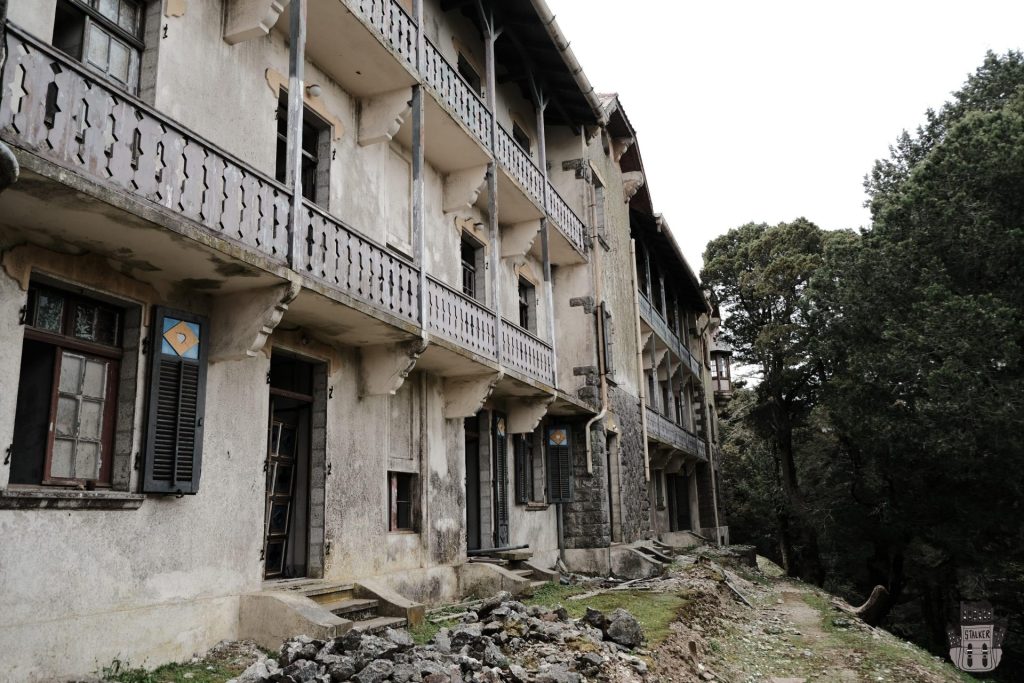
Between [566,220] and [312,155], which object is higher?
[566,220]

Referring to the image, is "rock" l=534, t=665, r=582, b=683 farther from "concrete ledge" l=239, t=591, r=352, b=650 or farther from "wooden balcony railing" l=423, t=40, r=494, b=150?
"wooden balcony railing" l=423, t=40, r=494, b=150

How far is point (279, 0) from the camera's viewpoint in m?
8.39

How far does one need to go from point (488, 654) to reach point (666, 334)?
70.5 ft

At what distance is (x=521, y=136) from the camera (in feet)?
58.4

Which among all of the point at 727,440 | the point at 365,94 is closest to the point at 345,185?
the point at 365,94

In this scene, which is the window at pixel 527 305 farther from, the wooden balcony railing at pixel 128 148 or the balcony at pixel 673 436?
the wooden balcony railing at pixel 128 148

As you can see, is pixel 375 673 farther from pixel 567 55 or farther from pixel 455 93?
pixel 567 55

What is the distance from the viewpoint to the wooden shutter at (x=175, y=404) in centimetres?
699

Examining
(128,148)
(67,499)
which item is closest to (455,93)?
(128,148)

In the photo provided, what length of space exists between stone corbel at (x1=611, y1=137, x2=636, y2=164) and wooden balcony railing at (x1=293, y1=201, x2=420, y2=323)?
13.8m

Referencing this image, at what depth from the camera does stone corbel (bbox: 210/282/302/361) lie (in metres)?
7.59

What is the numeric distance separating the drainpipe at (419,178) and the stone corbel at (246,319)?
8.63ft

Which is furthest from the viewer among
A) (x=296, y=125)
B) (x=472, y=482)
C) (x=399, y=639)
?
(x=472, y=482)

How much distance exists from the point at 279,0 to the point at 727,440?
126 ft
